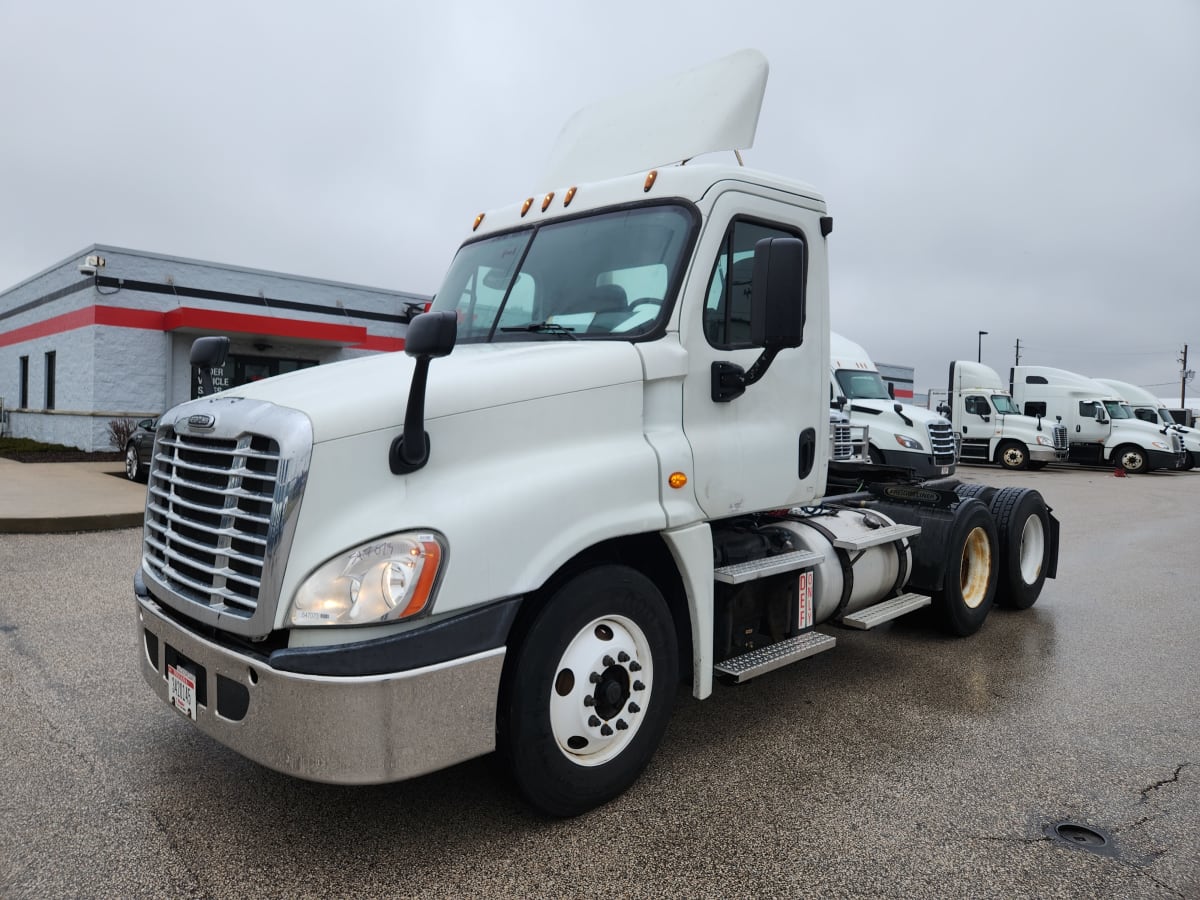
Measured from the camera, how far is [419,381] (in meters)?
2.83

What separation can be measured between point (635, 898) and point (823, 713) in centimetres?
205

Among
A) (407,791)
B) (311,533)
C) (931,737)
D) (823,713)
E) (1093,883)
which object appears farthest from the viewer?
(823,713)

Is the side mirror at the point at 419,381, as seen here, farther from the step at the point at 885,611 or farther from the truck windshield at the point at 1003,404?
the truck windshield at the point at 1003,404

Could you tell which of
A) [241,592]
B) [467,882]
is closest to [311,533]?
[241,592]

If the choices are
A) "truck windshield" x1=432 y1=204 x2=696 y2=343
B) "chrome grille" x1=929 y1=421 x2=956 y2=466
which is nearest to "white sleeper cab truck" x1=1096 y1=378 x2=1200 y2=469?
"chrome grille" x1=929 y1=421 x2=956 y2=466

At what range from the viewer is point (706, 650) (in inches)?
146

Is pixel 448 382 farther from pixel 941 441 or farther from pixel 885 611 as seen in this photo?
pixel 941 441

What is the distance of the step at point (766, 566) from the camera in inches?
150

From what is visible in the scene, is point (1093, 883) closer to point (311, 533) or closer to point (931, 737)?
point (931, 737)

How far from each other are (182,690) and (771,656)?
8.34 feet

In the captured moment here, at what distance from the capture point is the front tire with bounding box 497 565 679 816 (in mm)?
3072

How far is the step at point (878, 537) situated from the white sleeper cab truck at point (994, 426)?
2226 centimetres

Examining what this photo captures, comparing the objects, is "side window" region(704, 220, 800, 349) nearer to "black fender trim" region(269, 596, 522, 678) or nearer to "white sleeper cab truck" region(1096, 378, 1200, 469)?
"black fender trim" region(269, 596, 522, 678)

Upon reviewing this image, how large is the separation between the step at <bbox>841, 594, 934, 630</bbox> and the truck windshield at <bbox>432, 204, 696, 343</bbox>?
2269mm
